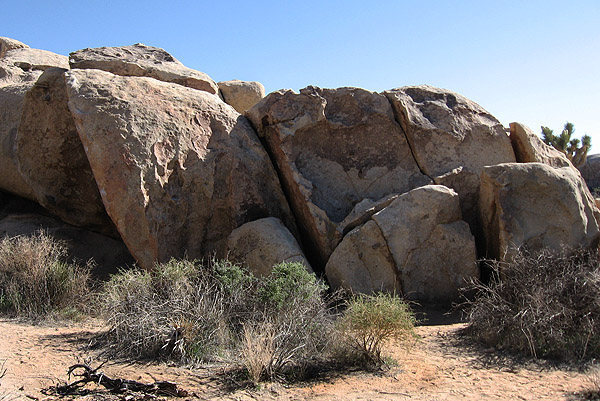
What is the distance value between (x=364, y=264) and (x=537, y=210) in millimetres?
2301

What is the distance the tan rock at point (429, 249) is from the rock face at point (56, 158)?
4.87 m

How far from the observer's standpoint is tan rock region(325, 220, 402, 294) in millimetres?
7406

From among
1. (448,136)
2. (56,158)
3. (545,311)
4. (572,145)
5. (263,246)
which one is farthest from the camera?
(572,145)

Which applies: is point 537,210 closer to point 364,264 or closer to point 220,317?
point 364,264

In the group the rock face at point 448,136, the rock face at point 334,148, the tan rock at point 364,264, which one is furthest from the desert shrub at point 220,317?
the rock face at point 448,136

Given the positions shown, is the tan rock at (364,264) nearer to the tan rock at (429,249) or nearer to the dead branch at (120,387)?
the tan rock at (429,249)

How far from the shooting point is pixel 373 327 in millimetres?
5359

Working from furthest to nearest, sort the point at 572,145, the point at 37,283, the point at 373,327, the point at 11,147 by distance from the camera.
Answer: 1. the point at 572,145
2. the point at 11,147
3. the point at 37,283
4. the point at 373,327

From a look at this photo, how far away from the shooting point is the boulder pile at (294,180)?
24.5ft

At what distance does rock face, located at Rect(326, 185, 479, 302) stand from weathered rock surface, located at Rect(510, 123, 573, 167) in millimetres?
2300

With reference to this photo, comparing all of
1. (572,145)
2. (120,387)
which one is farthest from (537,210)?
(572,145)

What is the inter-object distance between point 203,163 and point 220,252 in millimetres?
1332

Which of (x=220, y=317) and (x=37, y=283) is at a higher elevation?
(x=37, y=283)

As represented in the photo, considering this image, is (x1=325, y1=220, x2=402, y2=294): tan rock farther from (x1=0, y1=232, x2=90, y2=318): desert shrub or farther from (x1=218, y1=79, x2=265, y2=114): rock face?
(x1=218, y1=79, x2=265, y2=114): rock face
